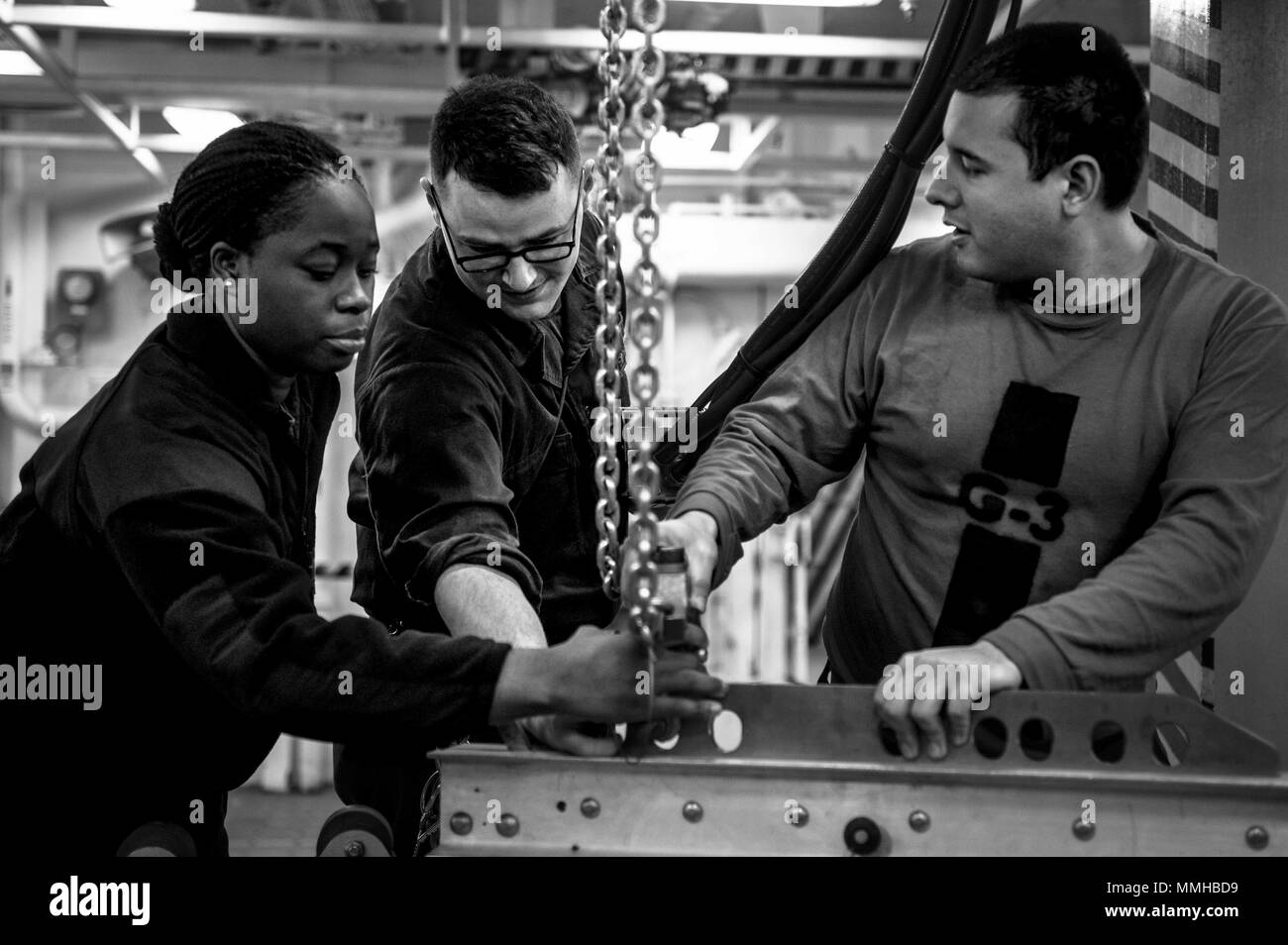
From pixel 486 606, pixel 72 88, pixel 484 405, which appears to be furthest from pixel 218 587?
pixel 72 88

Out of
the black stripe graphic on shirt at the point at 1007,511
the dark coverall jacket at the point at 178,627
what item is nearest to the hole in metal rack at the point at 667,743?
the dark coverall jacket at the point at 178,627

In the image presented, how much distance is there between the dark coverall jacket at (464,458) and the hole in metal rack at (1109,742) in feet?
2.28

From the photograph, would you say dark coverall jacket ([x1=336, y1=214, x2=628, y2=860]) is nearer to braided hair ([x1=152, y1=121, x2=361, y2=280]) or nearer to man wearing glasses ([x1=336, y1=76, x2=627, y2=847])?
man wearing glasses ([x1=336, y1=76, x2=627, y2=847])

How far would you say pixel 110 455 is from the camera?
61.0 inches

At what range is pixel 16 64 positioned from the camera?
4.71 metres

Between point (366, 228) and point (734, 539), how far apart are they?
0.61 meters

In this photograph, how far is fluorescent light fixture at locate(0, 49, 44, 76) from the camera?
466 cm

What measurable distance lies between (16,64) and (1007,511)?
4132mm

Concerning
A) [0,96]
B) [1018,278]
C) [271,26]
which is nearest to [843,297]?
[1018,278]

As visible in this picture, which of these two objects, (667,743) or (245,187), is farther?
(245,187)

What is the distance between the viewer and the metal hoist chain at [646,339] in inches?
51.9

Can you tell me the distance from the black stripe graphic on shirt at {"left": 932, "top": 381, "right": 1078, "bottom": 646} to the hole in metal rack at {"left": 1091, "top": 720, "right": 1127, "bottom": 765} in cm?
32

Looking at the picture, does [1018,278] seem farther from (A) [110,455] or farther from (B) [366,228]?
(A) [110,455]

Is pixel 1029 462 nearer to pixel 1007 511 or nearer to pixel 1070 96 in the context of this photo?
pixel 1007 511
